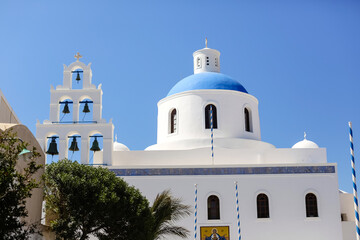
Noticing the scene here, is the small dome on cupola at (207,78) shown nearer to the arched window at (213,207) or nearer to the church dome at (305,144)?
the church dome at (305,144)

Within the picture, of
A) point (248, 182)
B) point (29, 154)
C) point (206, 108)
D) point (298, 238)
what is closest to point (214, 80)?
point (206, 108)

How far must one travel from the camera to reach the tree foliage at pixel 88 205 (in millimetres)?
13273

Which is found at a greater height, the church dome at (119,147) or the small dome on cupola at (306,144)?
the church dome at (119,147)

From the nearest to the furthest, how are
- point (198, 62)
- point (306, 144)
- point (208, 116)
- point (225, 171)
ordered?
point (225, 171), point (208, 116), point (306, 144), point (198, 62)

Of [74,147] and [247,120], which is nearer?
[74,147]

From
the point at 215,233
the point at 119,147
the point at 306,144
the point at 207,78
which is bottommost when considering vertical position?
the point at 215,233

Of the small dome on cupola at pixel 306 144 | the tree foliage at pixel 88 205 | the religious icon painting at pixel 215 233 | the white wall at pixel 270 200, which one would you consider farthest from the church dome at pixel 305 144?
the tree foliage at pixel 88 205

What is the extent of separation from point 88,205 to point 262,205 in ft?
31.1

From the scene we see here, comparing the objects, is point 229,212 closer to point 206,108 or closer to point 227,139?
point 227,139

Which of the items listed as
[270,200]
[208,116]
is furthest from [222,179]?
[208,116]

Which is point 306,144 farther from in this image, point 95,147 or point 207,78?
point 95,147

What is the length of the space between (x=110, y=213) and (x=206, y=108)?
1132 centimetres

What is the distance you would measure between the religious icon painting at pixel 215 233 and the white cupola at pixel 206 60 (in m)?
9.51

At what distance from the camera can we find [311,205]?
20719 millimetres
